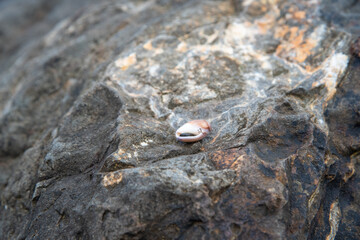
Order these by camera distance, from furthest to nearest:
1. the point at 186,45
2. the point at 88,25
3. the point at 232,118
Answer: the point at 88,25 < the point at 186,45 < the point at 232,118

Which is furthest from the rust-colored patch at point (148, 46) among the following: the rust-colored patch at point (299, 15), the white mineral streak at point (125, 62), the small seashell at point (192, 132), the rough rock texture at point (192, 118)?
the rust-colored patch at point (299, 15)

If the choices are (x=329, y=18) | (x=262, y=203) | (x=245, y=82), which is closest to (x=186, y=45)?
(x=245, y=82)

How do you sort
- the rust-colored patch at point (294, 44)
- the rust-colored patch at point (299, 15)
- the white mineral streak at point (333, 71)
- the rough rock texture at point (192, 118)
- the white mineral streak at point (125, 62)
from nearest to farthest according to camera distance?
the rough rock texture at point (192, 118) → the white mineral streak at point (333, 71) → the rust-colored patch at point (294, 44) → the white mineral streak at point (125, 62) → the rust-colored patch at point (299, 15)

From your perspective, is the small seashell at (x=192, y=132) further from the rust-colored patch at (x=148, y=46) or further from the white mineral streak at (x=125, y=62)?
the rust-colored patch at (x=148, y=46)

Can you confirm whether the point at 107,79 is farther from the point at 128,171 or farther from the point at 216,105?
the point at 128,171

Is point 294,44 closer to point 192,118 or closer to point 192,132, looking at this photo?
point 192,118

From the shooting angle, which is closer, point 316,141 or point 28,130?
point 316,141
